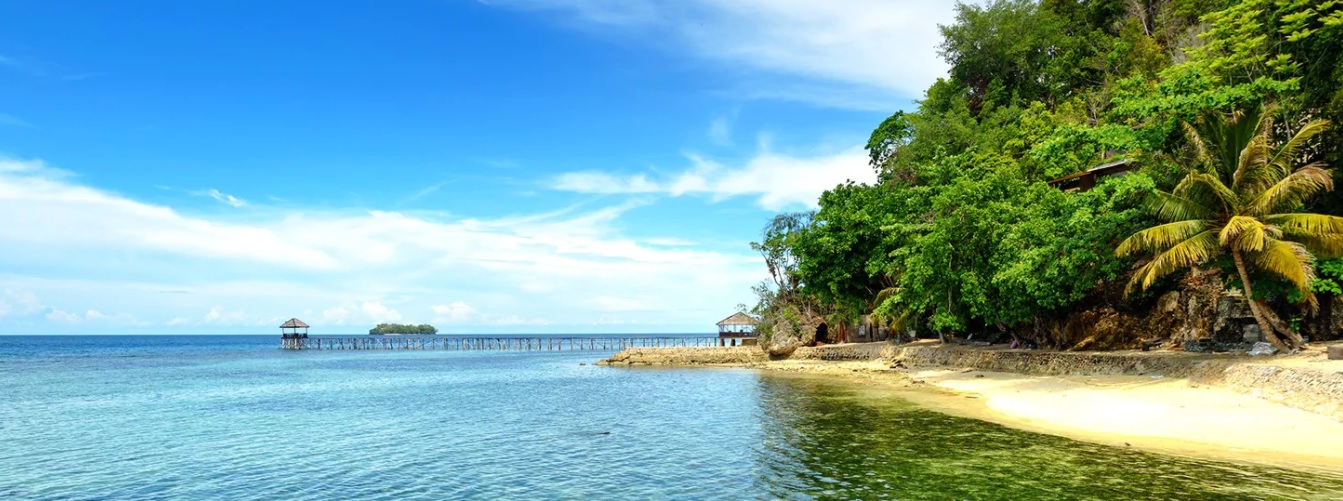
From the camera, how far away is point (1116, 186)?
64.8 ft

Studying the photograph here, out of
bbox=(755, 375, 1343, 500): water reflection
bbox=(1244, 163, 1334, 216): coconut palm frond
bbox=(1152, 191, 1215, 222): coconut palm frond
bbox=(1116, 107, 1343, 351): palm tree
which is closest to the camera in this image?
bbox=(755, 375, 1343, 500): water reflection

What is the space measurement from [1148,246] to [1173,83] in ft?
14.3

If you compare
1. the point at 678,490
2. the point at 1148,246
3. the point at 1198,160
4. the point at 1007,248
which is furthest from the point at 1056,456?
the point at 1007,248

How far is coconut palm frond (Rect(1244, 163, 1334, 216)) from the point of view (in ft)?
59.6

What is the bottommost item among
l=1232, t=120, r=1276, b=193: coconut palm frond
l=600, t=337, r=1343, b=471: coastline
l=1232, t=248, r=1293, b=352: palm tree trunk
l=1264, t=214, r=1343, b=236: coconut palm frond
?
l=600, t=337, r=1343, b=471: coastline

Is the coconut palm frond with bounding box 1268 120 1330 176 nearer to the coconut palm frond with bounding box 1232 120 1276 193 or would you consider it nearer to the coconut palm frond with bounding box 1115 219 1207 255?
the coconut palm frond with bounding box 1232 120 1276 193

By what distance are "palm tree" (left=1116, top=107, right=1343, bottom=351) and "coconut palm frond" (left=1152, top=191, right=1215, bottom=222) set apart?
22 mm

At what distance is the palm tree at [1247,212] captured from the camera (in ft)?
58.9

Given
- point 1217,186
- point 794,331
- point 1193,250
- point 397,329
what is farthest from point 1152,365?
point 397,329

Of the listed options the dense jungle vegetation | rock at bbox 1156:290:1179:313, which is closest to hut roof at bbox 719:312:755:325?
the dense jungle vegetation

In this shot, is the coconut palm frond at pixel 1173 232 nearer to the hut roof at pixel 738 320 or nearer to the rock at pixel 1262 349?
the rock at pixel 1262 349

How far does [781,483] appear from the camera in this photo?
12430mm

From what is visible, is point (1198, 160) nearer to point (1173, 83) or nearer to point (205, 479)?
point (1173, 83)

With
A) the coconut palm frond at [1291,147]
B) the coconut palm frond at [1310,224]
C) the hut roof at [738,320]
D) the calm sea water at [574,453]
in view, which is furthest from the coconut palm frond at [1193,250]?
the hut roof at [738,320]
